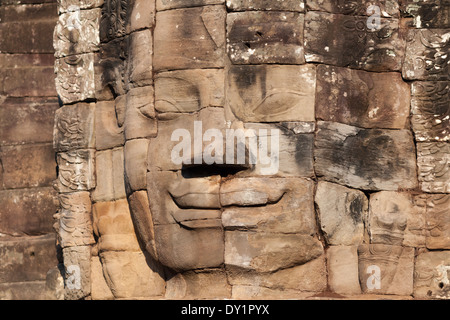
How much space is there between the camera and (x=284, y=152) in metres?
12.2

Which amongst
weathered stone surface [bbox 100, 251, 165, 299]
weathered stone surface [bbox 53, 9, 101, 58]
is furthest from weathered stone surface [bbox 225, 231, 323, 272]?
weathered stone surface [bbox 53, 9, 101, 58]

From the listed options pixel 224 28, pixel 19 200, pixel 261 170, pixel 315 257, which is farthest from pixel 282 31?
pixel 19 200

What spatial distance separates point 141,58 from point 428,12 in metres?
2.93

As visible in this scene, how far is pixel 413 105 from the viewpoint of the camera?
12859 mm

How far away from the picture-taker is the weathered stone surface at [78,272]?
13.5 m

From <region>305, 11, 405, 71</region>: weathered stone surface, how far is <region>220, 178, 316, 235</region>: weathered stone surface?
1.28 m

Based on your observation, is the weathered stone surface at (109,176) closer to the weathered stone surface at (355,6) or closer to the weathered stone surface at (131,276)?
the weathered stone surface at (131,276)

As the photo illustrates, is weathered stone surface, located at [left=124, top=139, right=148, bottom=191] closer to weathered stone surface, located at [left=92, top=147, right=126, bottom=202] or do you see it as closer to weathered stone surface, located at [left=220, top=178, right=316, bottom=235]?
weathered stone surface, located at [left=92, top=147, right=126, bottom=202]

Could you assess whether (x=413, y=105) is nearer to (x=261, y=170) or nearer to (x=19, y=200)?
(x=261, y=170)

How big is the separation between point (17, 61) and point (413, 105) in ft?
17.7

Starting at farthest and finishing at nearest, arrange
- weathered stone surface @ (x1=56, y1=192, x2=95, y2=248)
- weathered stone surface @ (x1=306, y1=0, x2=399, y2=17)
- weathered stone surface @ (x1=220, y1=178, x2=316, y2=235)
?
weathered stone surface @ (x1=56, y1=192, x2=95, y2=248) < weathered stone surface @ (x1=306, y1=0, x2=399, y2=17) < weathered stone surface @ (x1=220, y1=178, x2=316, y2=235)

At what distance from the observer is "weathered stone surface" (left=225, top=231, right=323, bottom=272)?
12.0m

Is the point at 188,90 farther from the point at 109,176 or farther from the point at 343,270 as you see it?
the point at 343,270

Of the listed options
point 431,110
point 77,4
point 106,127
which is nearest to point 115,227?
point 106,127
